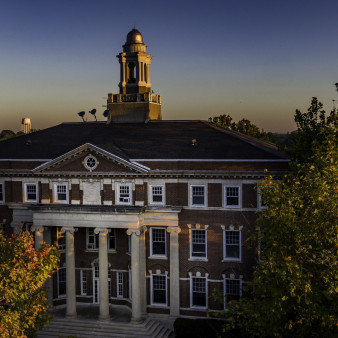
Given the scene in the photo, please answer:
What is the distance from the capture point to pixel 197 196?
37.2 meters

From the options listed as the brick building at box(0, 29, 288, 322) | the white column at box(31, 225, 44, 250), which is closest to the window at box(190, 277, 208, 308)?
the brick building at box(0, 29, 288, 322)

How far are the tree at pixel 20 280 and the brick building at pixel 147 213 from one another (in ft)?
39.4

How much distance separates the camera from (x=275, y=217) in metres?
25.0

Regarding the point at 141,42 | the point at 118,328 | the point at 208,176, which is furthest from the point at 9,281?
the point at 141,42

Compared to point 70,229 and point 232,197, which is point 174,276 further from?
point 70,229

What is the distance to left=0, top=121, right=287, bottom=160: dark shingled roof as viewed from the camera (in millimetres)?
37844

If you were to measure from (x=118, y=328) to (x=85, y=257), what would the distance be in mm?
7280

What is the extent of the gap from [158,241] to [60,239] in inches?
356

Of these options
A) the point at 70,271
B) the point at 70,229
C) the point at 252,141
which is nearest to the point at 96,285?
the point at 70,271

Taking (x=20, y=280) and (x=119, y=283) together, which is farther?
(x=119, y=283)

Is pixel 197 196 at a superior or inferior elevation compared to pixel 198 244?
superior

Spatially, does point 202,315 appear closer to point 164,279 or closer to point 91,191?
point 164,279

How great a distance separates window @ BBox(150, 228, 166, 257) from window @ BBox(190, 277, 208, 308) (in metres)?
3.36

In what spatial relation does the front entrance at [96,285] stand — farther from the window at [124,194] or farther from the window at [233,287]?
the window at [233,287]
